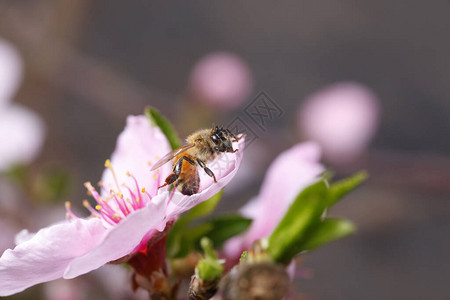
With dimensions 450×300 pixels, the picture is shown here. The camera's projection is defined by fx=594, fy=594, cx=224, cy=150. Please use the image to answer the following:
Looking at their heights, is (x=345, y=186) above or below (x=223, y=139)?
below

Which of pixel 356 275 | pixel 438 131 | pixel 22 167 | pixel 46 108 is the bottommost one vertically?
pixel 356 275

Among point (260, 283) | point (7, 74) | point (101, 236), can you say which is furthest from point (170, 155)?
point (7, 74)

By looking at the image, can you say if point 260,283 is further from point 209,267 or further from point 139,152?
point 139,152

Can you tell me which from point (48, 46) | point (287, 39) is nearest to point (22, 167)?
point (48, 46)

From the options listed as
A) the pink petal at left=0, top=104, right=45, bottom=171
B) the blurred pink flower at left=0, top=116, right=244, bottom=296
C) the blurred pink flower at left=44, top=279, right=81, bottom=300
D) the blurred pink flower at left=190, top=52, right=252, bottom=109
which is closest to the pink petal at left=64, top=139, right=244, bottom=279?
the blurred pink flower at left=0, top=116, right=244, bottom=296

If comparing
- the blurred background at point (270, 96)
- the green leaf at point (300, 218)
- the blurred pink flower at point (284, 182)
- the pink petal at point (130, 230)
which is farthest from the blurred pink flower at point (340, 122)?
the pink petal at point (130, 230)

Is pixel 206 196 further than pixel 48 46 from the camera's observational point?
No

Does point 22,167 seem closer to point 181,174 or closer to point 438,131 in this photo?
point 181,174
